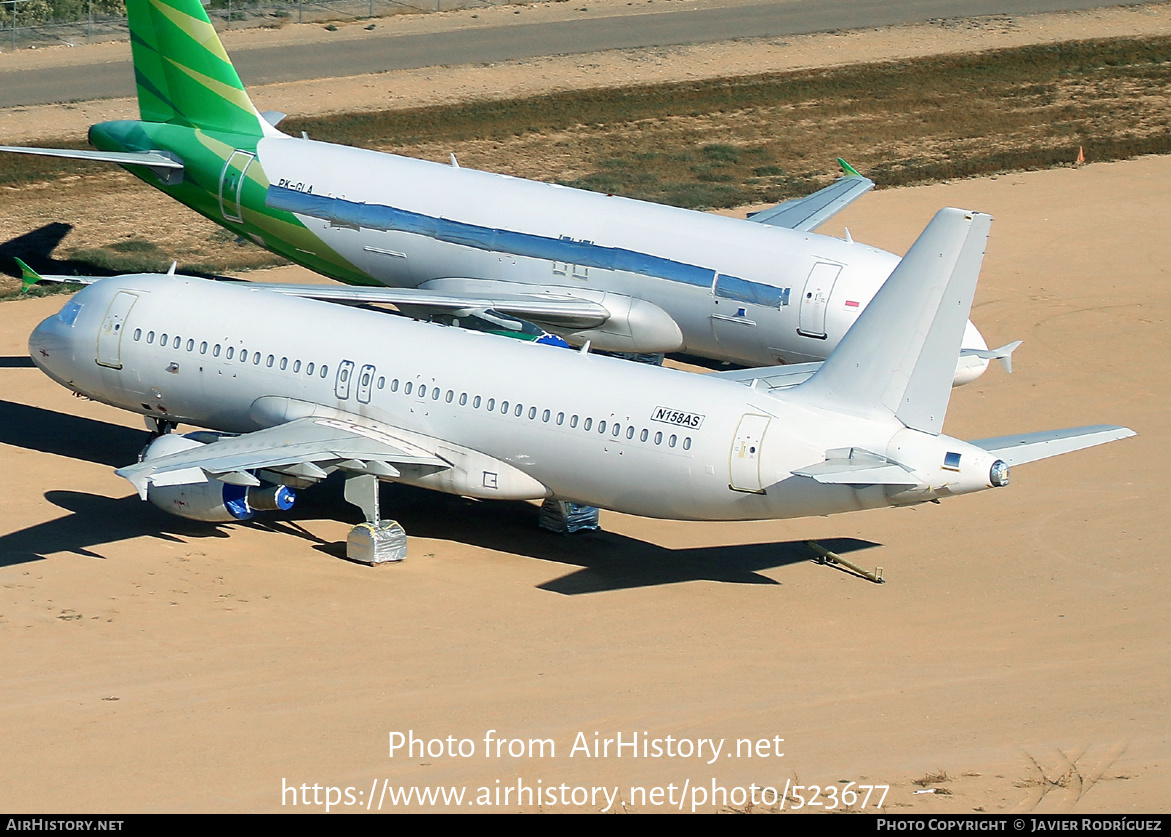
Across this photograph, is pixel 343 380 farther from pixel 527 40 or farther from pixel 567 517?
pixel 527 40

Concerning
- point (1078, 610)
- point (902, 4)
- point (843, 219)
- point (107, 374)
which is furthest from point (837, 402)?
point (902, 4)

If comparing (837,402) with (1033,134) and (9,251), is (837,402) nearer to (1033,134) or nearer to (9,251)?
(9,251)

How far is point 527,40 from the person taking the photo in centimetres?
9456

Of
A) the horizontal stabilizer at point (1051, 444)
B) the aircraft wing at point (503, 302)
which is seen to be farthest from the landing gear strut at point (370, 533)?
the horizontal stabilizer at point (1051, 444)

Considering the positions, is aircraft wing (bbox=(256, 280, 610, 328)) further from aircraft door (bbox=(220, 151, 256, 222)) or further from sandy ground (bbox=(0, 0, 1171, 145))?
sandy ground (bbox=(0, 0, 1171, 145))

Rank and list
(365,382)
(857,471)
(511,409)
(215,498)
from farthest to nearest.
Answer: (365,382)
(215,498)
(511,409)
(857,471)

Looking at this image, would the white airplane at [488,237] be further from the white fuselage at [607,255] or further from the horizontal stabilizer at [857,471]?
the horizontal stabilizer at [857,471]

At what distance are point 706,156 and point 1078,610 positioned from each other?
4268 centimetres

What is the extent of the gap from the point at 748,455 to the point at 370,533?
28.2ft

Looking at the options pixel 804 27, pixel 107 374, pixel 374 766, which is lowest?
pixel 374 766

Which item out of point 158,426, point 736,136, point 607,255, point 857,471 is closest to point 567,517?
point 857,471

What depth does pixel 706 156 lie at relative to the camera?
7619cm

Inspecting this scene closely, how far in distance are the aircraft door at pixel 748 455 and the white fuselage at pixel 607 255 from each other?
1150 centimetres
